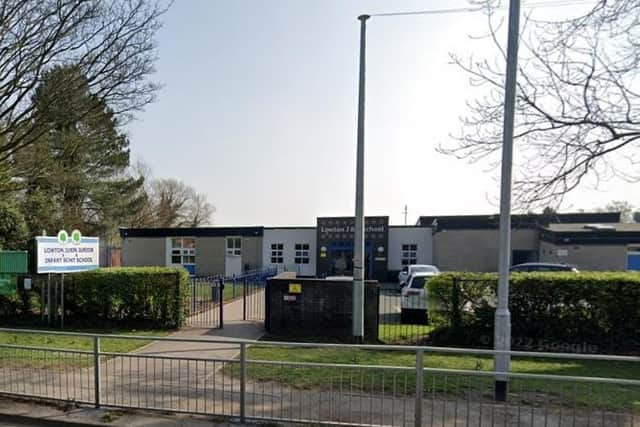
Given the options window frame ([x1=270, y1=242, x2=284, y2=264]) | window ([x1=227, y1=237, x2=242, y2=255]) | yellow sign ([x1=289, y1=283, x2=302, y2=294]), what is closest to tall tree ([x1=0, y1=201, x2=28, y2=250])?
yellow sign ([x1=289, y1=283, x2=302, y2=294])

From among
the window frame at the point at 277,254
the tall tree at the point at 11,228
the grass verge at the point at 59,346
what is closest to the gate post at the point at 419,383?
the grass verge at the point at 59,346

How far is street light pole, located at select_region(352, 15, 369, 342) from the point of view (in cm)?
899

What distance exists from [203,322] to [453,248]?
65.3 ft

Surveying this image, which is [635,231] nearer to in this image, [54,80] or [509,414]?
[509,414]

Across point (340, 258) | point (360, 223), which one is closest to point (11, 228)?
point (360, 223)

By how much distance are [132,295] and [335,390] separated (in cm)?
735

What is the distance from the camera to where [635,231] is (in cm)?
2473

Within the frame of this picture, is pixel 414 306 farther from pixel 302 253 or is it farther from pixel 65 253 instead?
pixel 302 253

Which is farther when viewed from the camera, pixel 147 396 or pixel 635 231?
pixel 635 231

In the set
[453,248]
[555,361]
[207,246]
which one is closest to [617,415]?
[555,361]

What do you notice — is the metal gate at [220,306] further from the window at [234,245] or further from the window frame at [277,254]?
the window at [234,245]

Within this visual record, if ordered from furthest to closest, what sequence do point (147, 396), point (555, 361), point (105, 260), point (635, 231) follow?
point (105, 260) < point (635, 231) < point (555, 361) < point (147, 396)

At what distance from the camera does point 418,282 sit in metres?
12.4

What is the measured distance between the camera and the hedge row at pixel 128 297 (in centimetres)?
1065
